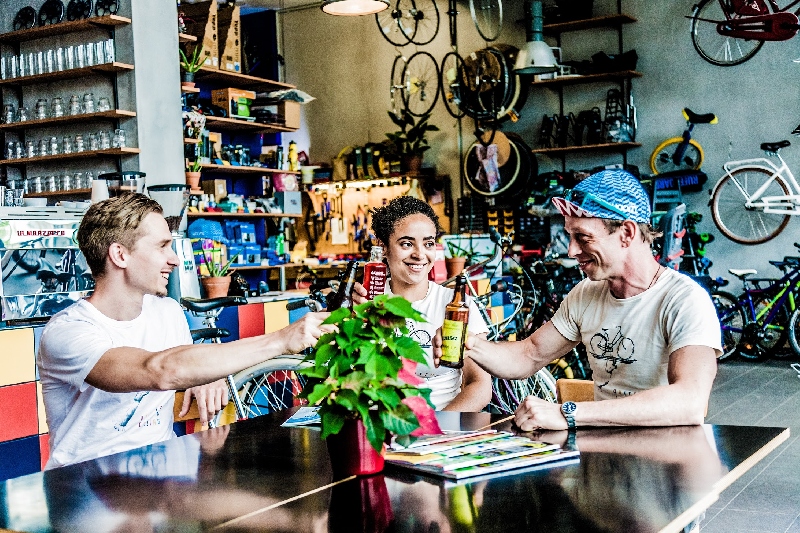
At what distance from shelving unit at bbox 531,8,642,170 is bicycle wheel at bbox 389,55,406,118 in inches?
74.7

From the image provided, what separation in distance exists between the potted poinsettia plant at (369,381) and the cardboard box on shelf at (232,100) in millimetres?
7768

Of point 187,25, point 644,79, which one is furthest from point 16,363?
point 644,79

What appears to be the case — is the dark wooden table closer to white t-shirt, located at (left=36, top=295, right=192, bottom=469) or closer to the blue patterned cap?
white t-shirt, located at (left=36, top=295, right=192, bottom=469)

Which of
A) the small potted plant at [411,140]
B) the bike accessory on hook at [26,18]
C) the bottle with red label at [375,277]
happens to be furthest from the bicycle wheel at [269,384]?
the small potted plant at [411,140]

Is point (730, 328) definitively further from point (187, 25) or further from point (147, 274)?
point (147, 274)

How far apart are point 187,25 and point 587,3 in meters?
4.52

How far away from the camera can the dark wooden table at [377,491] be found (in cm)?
161

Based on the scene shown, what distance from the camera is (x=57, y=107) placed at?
772 cm

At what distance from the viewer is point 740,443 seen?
2102 mm

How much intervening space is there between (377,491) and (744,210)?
8.88 meters

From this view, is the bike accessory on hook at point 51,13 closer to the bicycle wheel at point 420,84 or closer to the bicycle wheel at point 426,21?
the bicycle wheel at point 420,84

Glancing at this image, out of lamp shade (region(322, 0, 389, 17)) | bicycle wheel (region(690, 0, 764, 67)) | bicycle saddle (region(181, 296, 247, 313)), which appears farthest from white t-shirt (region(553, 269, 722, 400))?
bicycle wheel (region(690, 0, 764, 67))

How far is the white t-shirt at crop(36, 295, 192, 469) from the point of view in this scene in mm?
2398

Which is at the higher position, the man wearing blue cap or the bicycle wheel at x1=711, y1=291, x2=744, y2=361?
the man wearing blue cap
